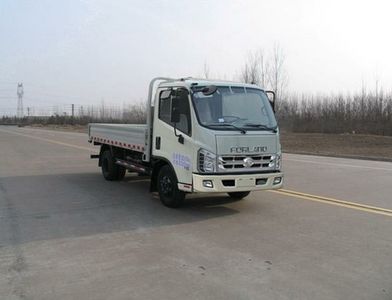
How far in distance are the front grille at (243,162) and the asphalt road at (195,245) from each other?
864mm

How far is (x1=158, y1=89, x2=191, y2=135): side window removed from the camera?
8.95 m

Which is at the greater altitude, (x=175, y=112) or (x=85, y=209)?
(x=175, y=112)

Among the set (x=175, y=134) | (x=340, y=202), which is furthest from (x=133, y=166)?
(x=340, y=202)

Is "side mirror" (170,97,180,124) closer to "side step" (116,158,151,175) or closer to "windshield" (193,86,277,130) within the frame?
"windshield" (193,86,277,130)

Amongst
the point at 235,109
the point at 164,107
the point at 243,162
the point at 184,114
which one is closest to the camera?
the point at 243,162

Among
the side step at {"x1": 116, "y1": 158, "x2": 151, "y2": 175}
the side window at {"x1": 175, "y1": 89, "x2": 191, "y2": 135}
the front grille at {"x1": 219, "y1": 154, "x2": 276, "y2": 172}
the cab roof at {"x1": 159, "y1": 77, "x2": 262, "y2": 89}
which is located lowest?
the side step at {"x1": 116, "y1": 158, "x2": 151, "y2": 175}

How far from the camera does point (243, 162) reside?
870cm

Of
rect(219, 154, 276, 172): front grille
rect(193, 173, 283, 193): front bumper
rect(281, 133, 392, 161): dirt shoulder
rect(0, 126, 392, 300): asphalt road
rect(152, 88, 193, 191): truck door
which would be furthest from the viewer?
rect(281, 133, 392, 161): dirt shoulder

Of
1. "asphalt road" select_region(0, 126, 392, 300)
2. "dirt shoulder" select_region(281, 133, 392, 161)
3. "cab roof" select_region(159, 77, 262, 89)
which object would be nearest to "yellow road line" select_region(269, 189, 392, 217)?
"asphalt road" select_region(0, 126, 392, 300)

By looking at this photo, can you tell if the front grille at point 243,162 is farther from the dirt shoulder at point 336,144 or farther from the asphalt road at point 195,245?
the dirt shoulder at point 336,144

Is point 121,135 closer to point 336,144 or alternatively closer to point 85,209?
point 85,209

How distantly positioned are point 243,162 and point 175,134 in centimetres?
142

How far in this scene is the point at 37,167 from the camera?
16.9 metres

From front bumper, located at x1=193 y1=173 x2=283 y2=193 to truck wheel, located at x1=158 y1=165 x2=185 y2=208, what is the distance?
2.35 ft
